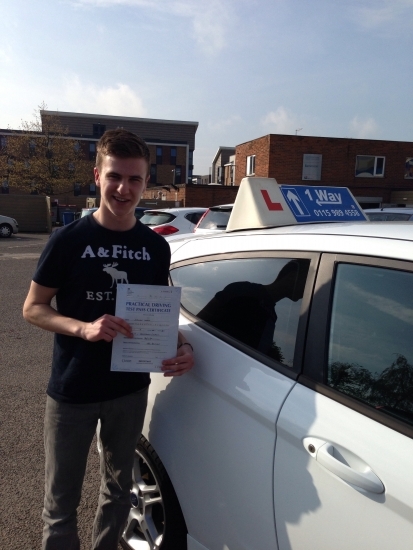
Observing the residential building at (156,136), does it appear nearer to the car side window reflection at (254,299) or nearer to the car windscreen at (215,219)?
the car windscreen at (215,219)

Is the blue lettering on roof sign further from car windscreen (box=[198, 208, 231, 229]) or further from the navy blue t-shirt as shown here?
car windscreen (box=[198, 208, 231, 229])

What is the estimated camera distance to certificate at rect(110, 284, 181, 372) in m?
1.62

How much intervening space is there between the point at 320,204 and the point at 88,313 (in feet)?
5.18

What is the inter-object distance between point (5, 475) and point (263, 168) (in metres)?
26.1

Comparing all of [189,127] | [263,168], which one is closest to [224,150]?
[189,127]

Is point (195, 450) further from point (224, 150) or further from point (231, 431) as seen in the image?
point (224, 150)

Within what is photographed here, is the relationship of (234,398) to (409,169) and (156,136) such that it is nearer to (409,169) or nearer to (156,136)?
(409,169)

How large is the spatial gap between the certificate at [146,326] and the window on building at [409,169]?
30.2 meters

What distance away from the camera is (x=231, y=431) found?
1.62 m

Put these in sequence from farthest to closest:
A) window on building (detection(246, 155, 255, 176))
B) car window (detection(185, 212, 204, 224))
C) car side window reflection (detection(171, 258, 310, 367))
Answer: window on building (detection(246, 155, 255, 176)) < car window (detection(185, 212, 204, 224)) < car side window reflection (detection(171, 258, 310, 367))

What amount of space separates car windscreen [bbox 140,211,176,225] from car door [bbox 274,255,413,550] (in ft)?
32.8

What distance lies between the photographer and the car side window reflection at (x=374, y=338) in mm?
1344

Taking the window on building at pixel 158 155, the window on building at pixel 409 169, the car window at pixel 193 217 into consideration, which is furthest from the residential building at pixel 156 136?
the car window at pixel 193 217

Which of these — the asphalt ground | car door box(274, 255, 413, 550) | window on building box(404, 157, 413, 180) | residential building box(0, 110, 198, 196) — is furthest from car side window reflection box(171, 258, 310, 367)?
residential building box(0, 110, 198, 196)
